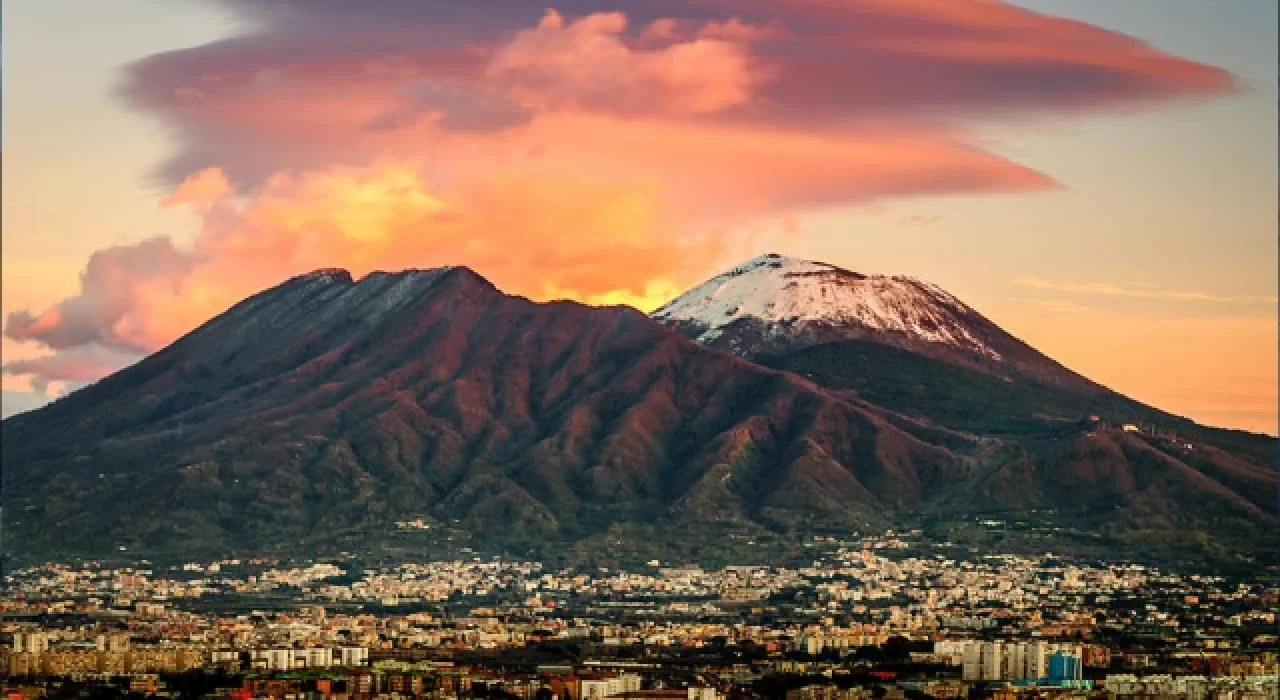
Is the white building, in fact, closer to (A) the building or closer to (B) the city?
(B) the city

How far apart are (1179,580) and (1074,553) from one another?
1433 centimetres

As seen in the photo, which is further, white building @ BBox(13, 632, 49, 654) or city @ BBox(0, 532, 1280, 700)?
white building @ BBox(13, 632, 49, 654)

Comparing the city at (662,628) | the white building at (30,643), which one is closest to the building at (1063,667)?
the city at (662,628)

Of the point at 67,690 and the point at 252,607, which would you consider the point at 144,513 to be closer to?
the point at 252,607

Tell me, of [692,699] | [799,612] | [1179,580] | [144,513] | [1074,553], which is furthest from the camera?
[144,513]

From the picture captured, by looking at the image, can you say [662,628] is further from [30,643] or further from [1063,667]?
[30,643]

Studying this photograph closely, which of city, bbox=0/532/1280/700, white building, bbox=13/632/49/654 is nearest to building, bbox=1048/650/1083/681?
city, bbox=0/532/1280/700

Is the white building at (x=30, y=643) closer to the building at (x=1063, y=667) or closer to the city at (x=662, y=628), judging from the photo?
the city at (x=662, y=628)

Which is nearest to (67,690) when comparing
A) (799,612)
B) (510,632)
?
(510,632)

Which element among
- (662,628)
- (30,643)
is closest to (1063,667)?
(662,628)

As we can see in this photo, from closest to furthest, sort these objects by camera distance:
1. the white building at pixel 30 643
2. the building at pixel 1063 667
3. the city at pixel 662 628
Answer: the city at pixel 662 628, the building at pixel 1063 667, the white building at pixel 30 643

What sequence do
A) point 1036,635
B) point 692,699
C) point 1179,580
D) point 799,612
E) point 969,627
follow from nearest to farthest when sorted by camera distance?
point 692,699 → point 1036,635 → point 969,627 → point 799,612 → point 1179,580

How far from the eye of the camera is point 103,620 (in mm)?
142375

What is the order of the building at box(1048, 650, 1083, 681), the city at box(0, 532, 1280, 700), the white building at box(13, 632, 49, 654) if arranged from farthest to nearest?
the white building at box(13, 632, 49, 654) < the building at box(1048, 650, 1083, 681) < the city at box(0, 532, 1280, 700)
